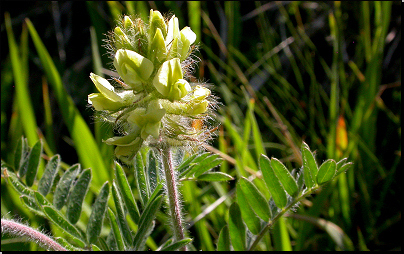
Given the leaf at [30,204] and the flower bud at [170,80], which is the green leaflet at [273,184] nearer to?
the flower bud at [170,80]

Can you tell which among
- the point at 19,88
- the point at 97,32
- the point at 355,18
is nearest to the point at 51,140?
the point at 19,88

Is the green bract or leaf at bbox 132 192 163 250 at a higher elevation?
the green bract

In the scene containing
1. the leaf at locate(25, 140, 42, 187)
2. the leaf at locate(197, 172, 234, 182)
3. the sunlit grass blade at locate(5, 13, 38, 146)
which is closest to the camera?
the leaf at locate(197, 172, 234, 182)

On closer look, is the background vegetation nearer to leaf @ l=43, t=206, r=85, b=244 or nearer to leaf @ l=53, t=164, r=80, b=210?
leaf @ l=53, t=164, r=80, b=210

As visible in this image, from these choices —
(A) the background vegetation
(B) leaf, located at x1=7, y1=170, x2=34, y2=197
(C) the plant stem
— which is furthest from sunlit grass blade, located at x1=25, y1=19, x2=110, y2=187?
(C) the plant stem

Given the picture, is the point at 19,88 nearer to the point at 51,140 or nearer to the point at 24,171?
the point at 51,140

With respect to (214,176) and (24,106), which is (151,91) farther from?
(24,106)

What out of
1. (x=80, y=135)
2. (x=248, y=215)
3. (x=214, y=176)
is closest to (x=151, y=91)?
(x=214, y=176)
